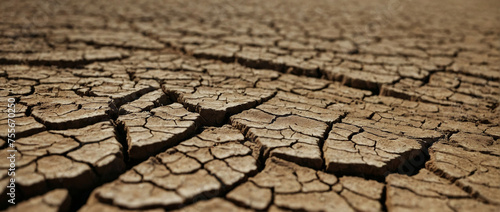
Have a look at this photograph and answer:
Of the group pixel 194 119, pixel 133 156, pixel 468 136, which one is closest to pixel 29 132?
pixel 133 156

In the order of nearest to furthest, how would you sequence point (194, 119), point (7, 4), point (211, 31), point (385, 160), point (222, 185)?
point (222, 185), point (385, 160), point (194, 119), point (211, 31), point (7, 4)

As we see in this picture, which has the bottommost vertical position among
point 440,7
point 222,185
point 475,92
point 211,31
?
point 222,185

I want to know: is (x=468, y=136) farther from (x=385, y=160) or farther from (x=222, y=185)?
(x=222, y=185)

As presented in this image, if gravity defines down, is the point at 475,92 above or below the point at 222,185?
above

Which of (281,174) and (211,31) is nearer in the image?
(281,174)

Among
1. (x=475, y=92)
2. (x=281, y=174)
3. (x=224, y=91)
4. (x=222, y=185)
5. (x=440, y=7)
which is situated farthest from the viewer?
(x=440, y=7)

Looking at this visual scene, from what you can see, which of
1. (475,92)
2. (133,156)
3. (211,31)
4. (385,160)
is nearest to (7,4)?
(211,31)
